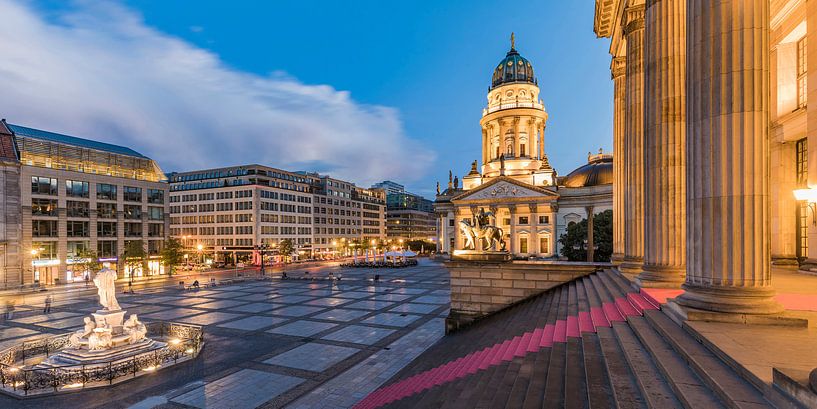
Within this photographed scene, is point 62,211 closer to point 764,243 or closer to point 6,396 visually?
point 6,396

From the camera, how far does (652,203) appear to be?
13734 millimetres

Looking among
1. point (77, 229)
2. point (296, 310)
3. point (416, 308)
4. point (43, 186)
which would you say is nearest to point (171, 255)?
point (77, 229)

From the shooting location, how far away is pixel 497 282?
22.9 m

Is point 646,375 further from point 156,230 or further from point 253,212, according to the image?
point 253,212

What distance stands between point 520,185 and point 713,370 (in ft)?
256

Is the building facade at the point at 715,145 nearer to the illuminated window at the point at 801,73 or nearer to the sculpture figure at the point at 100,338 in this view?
the illuminated window at the point at 801,73

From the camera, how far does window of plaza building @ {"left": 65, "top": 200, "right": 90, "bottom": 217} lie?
55.3m

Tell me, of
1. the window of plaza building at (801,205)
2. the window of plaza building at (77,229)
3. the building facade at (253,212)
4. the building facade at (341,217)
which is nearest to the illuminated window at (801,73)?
the window of plaza building at (801,205)

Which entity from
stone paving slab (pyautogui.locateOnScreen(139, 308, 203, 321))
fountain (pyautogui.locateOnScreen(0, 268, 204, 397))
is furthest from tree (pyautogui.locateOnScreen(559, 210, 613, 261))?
fountain (pyautogui.locateOnScreen(0, 268, 204, 397))

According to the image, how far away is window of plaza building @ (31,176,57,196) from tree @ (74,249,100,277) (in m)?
9.00

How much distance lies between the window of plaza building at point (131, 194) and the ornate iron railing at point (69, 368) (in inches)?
1847

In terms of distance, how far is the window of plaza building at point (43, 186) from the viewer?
170ft

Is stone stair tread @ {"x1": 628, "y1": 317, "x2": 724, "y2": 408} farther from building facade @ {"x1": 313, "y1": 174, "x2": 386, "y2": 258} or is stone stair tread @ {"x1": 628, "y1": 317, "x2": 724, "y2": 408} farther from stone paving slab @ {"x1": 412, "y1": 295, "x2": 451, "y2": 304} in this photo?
building facade @ {"x1": 313, "y1": 174, "x2": 386, "y2": 258}

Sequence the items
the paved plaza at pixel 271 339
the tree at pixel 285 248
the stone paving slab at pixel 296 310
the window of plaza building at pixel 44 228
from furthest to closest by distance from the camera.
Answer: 1. the tree at pixel 285 248
2. the window of plaza building at pixel 44 228
3. the stone paving slab at pixel 296 310
4. the paved plaza at pixel 271 339
